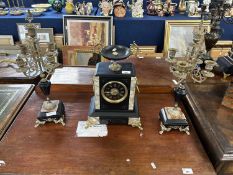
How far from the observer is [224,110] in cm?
135

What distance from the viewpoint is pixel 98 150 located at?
1.16 metres

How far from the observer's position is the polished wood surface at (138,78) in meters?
1.57

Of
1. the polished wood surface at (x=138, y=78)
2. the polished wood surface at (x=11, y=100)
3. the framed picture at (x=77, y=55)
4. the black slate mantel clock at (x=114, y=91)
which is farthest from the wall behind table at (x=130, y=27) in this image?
the black slate mantel clock at (x=114, y=91)

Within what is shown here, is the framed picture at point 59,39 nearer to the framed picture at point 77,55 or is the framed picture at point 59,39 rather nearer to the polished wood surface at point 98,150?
the framed picture at point 77,55

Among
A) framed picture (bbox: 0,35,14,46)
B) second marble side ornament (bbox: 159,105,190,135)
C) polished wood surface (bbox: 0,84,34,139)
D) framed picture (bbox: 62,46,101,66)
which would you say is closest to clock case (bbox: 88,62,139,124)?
second marble side ornament (bbox: 159,105,190,135)

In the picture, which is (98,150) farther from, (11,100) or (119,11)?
(119,11)

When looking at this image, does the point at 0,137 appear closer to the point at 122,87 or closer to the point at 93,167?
the point at 93,167

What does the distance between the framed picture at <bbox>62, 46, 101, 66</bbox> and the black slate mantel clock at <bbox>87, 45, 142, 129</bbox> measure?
1.03 m

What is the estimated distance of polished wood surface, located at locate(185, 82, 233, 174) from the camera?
109 cm

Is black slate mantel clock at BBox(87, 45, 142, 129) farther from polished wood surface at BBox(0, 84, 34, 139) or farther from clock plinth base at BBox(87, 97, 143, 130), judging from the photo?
polished wood surface at BBox(0, 84, 34, 139)

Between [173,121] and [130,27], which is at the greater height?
[130,27]

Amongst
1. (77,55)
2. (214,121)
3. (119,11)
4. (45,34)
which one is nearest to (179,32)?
(119,11)

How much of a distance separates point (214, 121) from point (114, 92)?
0.55m

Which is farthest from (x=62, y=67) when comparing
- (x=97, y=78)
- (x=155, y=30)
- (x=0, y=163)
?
(x=155, y=30)
